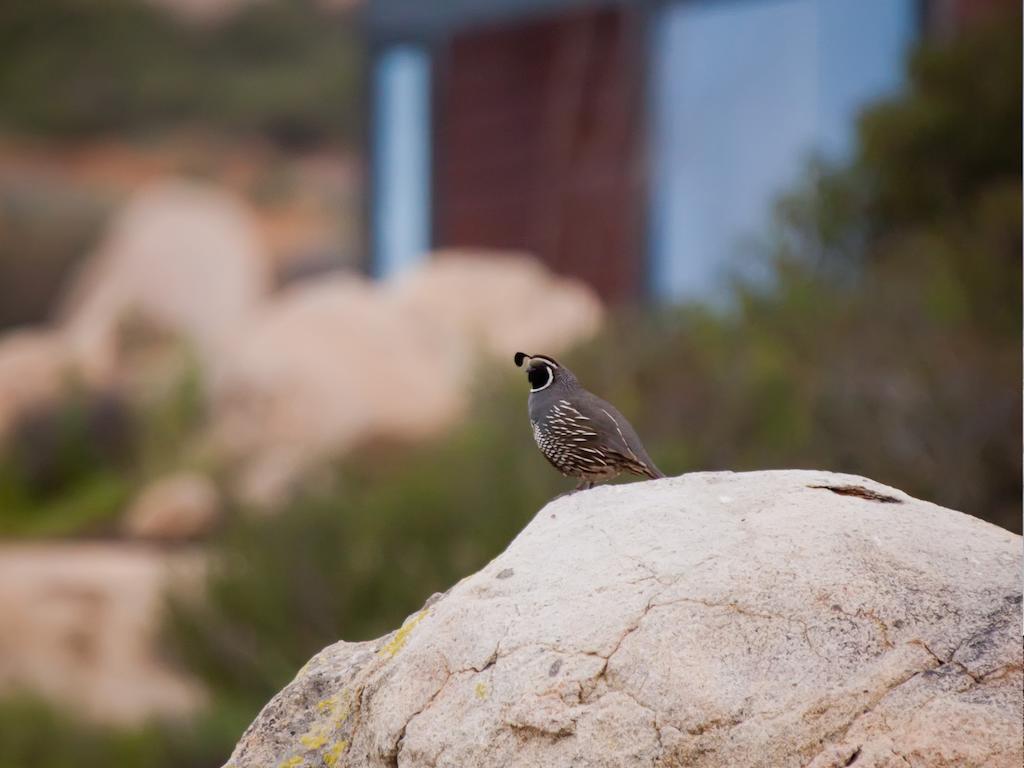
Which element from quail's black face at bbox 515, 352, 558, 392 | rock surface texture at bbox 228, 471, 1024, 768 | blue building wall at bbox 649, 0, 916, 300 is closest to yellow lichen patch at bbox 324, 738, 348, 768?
rock surface texture at bbox 228, 471, 1024, 768

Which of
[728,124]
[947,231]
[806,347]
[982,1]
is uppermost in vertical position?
[982,1]

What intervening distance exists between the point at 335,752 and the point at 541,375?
1.09 metres

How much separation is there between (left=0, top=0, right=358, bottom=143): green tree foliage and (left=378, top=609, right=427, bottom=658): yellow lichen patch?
17263 mm

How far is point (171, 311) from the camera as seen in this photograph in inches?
788

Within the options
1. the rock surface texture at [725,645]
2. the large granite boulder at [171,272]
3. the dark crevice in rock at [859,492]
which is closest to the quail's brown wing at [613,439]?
the rock surface texture at [725,645]

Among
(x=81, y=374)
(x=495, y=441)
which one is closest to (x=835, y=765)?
(x=495, y=441)

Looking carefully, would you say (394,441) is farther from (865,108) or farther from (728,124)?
(865,108)

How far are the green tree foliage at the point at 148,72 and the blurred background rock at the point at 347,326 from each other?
4 cm

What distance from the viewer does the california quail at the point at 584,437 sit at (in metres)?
3.43

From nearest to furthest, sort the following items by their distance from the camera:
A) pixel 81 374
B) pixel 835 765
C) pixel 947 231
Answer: pixel 835 765
pixel 947 231
pixel 81 374

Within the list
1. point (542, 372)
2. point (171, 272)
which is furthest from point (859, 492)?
point (171, 272)

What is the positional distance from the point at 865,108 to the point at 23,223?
11248 mm

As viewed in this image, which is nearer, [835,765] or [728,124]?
[835,765]

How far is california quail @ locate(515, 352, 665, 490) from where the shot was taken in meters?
3.43
